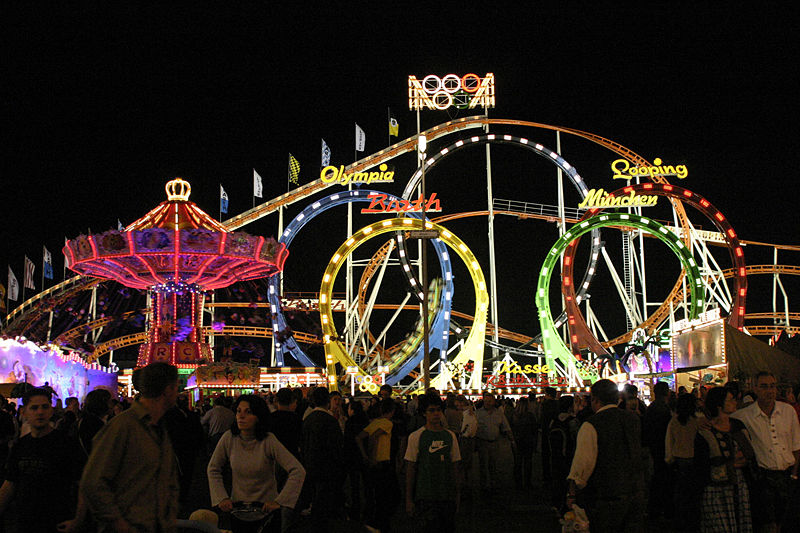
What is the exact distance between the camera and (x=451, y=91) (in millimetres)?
39031

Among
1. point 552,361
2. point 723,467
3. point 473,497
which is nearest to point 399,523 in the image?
point 473,497

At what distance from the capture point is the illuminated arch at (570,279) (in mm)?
26594

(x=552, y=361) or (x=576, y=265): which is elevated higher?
(x=576, y=265)

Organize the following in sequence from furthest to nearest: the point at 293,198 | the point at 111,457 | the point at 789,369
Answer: the point at 293,198 → the point at 789,369 → the point at 111,457

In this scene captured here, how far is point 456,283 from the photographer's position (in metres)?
54.0

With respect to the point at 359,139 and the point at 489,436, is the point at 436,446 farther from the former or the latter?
the point at 359,139

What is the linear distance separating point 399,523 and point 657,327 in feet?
104

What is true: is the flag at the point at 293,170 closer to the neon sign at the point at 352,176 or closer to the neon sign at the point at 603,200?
the neon sign at the point at 352,176

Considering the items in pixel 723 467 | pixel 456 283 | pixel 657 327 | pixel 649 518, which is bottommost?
pixel 649 518

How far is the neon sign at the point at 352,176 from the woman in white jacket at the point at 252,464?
32.4 meters

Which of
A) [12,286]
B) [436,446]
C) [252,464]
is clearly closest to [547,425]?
A: [436,446]

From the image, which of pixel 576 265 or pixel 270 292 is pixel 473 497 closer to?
pixel 270 292

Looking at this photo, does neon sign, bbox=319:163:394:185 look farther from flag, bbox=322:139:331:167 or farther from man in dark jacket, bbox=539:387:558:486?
man in dark jacket, bbox=539:387:558:486

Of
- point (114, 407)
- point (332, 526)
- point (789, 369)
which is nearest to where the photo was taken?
point (332, 526)
